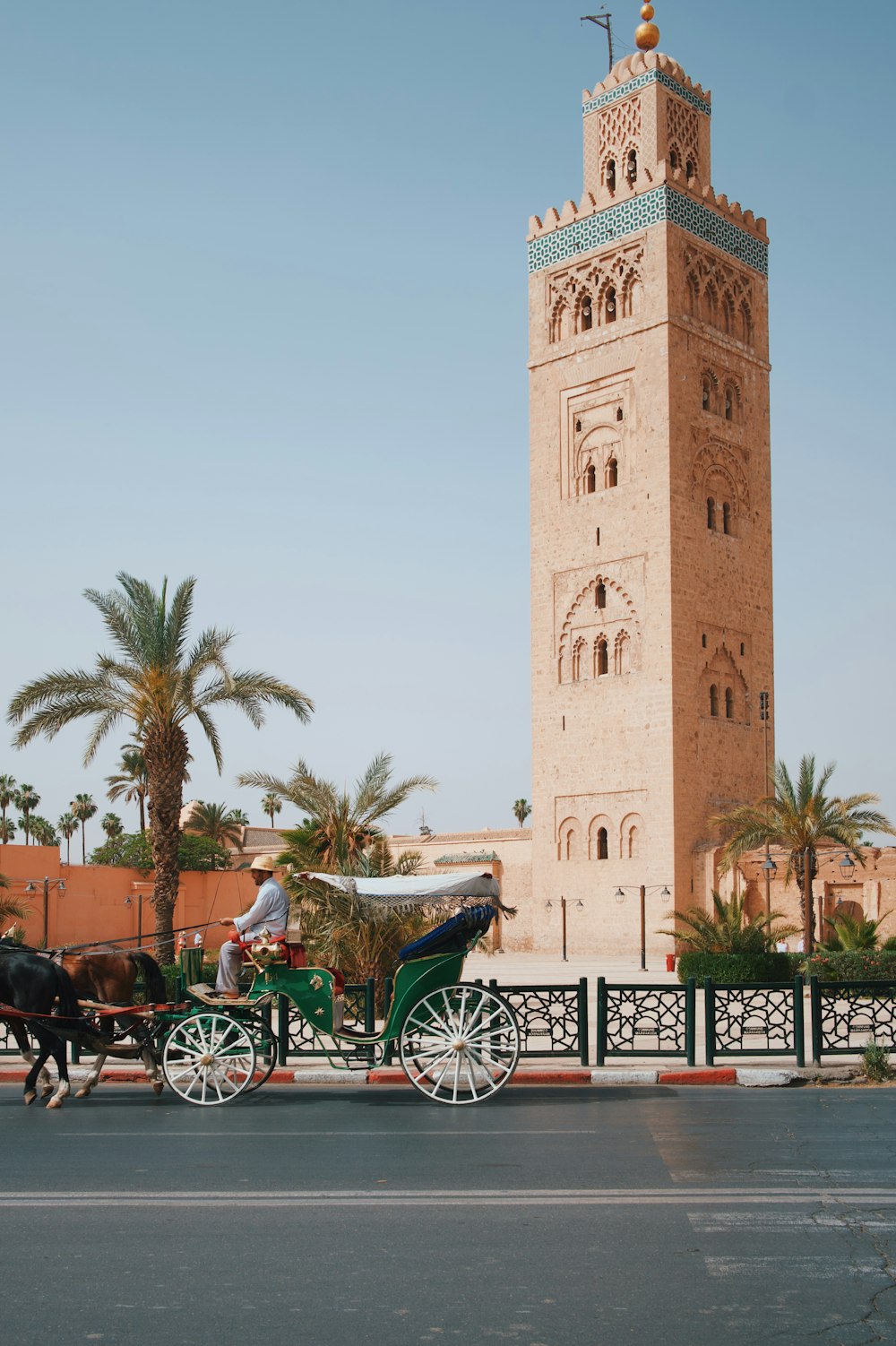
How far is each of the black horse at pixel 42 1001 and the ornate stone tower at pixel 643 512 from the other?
29834mm

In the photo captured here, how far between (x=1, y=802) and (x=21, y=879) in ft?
133

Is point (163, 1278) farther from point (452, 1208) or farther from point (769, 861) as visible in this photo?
point (769, 861)

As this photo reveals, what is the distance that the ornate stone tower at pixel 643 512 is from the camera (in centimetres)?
3981

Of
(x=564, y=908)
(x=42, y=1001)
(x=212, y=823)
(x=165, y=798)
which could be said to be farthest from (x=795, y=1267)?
(x=212, y=823)

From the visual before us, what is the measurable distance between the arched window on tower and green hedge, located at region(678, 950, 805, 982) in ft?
55.7

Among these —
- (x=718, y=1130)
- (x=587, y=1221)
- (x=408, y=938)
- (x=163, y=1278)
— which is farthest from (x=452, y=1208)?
(x=408, y=938)

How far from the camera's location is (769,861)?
98.4ft

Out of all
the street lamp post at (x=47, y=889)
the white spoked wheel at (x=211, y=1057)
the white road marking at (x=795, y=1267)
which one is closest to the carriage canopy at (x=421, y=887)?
the white spoked wheel at (x=211, y=1057)

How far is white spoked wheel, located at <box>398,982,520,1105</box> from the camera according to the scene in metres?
9.21

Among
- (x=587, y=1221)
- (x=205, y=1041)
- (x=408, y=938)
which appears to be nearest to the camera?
(x=587, y=1221)

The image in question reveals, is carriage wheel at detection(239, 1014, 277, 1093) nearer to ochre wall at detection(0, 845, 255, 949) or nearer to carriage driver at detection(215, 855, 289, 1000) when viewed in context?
carriage driver at detection(215, 855, 289, 1000)

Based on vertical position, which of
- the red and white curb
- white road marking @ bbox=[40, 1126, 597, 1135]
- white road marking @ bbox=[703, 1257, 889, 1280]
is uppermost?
white road marking @ bbox=[703, 1257, 889, 1280]

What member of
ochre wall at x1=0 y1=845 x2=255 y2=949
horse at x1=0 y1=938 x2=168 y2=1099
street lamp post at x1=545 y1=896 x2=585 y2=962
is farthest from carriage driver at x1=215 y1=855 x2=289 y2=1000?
street lamp post at x1=545 y1=896 x2=585 y2=962

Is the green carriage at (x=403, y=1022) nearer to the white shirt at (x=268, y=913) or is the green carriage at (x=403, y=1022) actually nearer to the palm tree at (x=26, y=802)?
the white shirt at (x=268, y=913)
